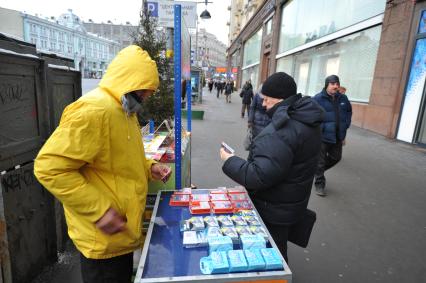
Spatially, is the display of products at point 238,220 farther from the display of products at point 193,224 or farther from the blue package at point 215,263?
the blue package at point 215,263

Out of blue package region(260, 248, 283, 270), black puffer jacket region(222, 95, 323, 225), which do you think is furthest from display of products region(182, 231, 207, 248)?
black puffer jacket region(222, 95, 323, 225)

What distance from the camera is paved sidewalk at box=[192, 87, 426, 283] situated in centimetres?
308

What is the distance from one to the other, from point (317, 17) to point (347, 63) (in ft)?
15.3

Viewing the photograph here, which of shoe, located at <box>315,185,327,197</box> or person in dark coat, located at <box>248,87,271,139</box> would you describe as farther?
person in dark coat, located at <box>248,87,271,139</box>

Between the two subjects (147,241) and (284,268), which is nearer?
(284,268)

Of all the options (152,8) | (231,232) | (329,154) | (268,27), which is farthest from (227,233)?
(268,27)

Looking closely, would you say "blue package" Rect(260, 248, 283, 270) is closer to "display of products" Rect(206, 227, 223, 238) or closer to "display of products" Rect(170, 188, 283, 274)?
"display of products" Rect(170, 188, 283, 274)

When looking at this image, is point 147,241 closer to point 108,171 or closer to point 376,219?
point 108,171

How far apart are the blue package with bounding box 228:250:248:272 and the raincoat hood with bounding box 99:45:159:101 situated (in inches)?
40.7

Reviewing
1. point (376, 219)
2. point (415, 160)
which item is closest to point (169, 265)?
point (376, 219)

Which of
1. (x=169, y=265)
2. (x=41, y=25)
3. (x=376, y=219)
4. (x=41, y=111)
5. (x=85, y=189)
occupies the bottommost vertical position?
(x=376, y=219)

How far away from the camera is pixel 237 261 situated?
1.44 meters

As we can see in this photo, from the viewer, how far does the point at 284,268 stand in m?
1.43

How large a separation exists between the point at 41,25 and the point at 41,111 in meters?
69.4
